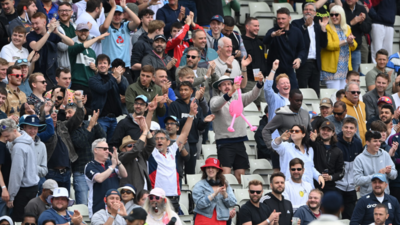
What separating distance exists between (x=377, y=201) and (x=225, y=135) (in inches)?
87.8

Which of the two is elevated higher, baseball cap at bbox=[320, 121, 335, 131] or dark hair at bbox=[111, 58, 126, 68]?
dark hair at bbox=[111, 58, 126, 68]

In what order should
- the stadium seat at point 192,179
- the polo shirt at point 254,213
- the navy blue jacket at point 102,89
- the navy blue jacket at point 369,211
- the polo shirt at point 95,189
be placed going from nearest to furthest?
the polo shirt at point 95,189 → the polo shirt at point 254,213 → the navy blue jacket at point 369,211 → the stadium seat at point 192,179 → the navy blue jacket at point 102,89

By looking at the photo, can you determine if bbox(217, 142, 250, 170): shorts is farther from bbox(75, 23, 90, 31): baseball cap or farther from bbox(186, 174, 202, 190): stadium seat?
bbox(75, 23, 90, 31): baseball cap

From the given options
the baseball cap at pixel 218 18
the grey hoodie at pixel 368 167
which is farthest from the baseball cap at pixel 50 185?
the baseball cap at pixel 218 18

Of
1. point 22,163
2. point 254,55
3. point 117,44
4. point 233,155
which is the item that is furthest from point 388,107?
point 22,163

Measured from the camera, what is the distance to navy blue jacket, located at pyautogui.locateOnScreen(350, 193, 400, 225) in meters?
9.73

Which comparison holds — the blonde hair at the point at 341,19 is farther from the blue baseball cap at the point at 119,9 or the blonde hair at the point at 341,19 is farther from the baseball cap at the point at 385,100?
the blue baseball cap at the point at 119,9

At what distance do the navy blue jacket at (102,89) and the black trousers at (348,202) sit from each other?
3.41 meters

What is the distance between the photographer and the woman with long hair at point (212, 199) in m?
9.19

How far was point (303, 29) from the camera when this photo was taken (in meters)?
13.3

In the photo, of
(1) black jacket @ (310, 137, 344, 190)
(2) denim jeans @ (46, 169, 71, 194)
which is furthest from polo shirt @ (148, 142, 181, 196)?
(1) black jacket @ (310, 137, 344, 190)

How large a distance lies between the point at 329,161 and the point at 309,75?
3267 millimetres

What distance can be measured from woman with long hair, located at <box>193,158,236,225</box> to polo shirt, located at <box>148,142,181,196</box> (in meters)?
0.42

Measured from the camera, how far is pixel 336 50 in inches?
535
